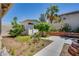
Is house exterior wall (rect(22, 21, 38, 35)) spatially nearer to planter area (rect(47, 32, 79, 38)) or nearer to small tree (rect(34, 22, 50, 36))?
small tree (rect(34, 22, 50, 36))

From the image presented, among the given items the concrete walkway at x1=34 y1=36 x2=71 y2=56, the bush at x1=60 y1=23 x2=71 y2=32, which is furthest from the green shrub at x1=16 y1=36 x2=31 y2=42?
the bush at x1=60 y1=23 x2=71 y2=32

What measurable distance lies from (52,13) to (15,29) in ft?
1.11

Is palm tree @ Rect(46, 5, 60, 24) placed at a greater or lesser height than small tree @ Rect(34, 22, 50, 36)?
greater

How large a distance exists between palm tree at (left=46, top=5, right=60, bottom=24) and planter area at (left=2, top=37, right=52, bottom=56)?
0.19 m

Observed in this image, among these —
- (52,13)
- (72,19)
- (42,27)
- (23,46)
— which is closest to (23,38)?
(23,46)

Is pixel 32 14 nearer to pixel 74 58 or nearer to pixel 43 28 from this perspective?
pixel 43 28

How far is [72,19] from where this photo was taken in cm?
138

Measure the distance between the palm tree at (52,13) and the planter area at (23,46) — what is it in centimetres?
19

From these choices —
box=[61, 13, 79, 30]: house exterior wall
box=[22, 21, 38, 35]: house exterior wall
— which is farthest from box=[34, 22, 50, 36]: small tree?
box=[61, 13, 79, 30]: house exterior wall

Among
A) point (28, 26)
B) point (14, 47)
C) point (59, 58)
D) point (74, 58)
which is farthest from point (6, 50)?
point (74, 58)

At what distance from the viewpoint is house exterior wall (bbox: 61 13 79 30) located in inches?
54.0

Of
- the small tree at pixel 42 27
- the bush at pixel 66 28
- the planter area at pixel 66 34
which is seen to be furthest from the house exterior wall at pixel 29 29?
the bush at pixel 66 28

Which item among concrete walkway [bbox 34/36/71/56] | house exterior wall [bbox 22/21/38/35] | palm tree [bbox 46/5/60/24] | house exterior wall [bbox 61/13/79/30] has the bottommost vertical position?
concrete walkway [bbox 34/36/71/56]

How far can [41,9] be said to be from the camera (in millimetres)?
1390
